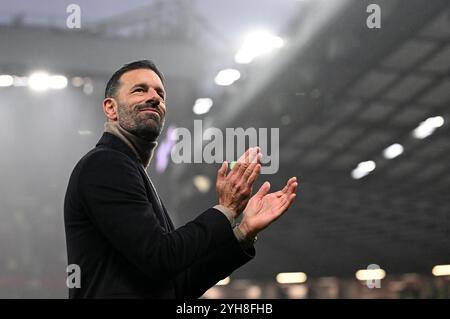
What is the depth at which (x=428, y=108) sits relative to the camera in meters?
10.3

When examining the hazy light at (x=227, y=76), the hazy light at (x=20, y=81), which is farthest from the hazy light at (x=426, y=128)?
the hazy light at (x=20, y=81)

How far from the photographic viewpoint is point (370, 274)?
1112cm

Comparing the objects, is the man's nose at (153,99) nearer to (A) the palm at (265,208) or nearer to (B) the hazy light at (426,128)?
(A) the palm at (265,208)

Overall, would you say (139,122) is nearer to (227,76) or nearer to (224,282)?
(227,76)

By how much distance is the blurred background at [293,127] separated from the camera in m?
9.09

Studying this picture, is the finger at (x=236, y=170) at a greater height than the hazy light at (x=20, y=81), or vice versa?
the hazy light at (x=20, y=81)

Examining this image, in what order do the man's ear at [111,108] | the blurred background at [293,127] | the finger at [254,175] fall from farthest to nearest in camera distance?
the blurred background at [293,127] < the man's ear at [111,108] < the finger at [254,175]

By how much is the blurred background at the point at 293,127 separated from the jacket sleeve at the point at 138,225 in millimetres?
7518

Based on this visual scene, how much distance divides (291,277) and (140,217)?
374 inches

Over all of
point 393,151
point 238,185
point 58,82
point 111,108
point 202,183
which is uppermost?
point 58,82

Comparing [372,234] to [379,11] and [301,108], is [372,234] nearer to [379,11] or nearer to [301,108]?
[301,108]

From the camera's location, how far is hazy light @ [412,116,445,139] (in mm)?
10492

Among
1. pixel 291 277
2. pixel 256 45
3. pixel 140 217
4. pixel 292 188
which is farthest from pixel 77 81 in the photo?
pixel 140 217

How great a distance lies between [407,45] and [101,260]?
823cm
